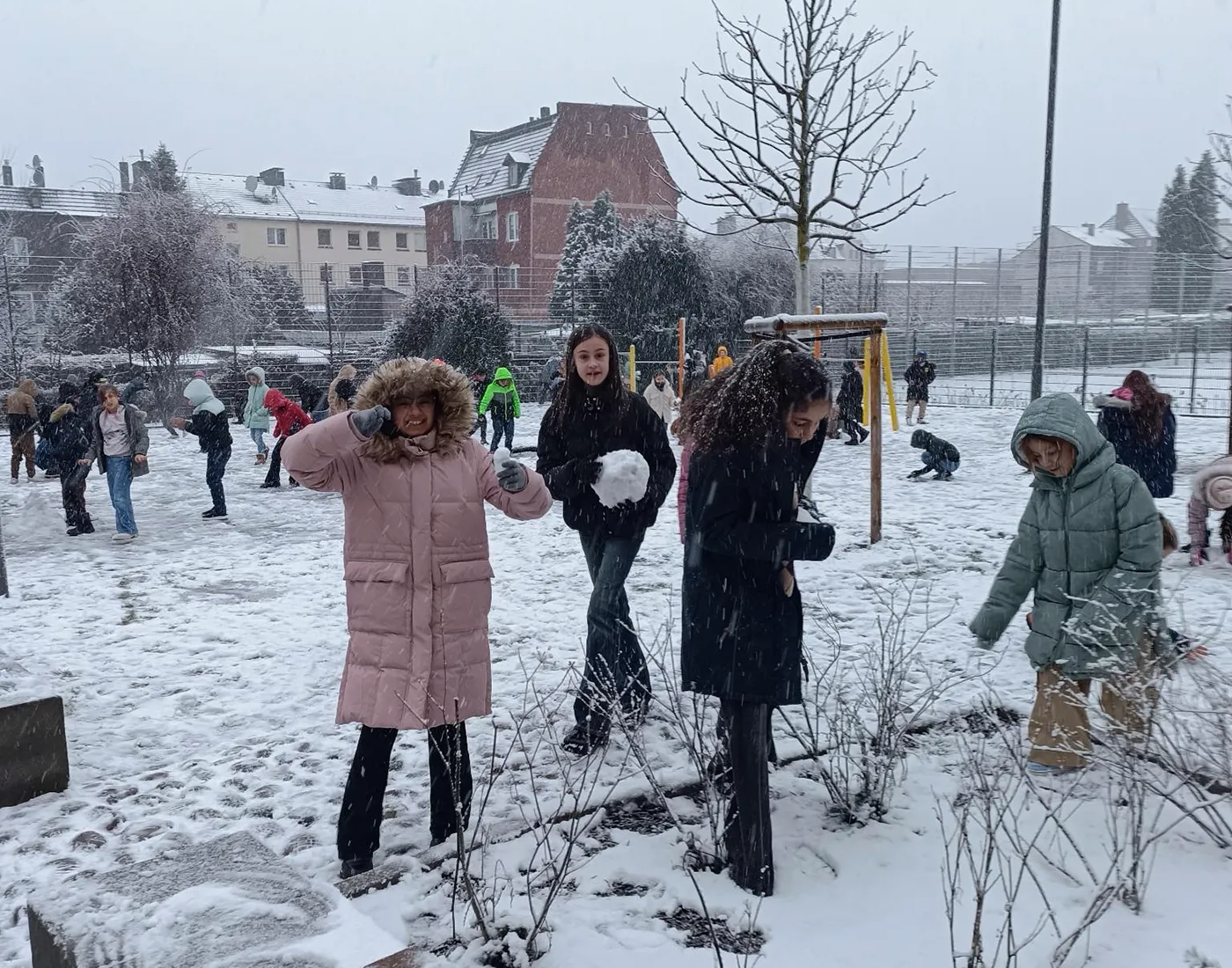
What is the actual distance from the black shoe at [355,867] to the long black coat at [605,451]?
153 cm

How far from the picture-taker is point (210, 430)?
34.3 feet

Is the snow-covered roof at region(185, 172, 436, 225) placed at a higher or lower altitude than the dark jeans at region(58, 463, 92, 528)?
higher

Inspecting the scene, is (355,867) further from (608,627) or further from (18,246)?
(18,246)

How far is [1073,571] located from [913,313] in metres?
26.6

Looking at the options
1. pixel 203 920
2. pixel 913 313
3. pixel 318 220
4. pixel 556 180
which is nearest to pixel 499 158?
pixel 556 180

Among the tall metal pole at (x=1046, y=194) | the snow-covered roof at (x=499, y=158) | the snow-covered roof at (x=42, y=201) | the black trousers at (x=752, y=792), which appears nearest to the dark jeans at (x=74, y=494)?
the black trousers at (x=752, y=792)

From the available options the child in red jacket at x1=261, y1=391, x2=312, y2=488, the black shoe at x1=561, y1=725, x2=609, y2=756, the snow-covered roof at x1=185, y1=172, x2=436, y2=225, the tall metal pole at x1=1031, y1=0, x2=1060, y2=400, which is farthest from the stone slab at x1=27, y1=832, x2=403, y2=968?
the snow-covered roof at x1=185, y1=172, x2=436, y2=225

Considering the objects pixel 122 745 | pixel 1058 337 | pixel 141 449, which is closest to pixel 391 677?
pixel 122 745

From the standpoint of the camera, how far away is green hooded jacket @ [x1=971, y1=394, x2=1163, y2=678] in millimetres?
3705

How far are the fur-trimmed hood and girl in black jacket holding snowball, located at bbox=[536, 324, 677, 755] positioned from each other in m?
0.89

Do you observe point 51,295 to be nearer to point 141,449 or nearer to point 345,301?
point 345,301

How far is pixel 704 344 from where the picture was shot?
91.1 feet

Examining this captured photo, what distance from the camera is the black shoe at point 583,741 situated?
424cm

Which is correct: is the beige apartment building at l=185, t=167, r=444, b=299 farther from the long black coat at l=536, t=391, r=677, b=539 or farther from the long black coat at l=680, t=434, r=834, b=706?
the long black coat at l=680, t=434, r=834, b=706
